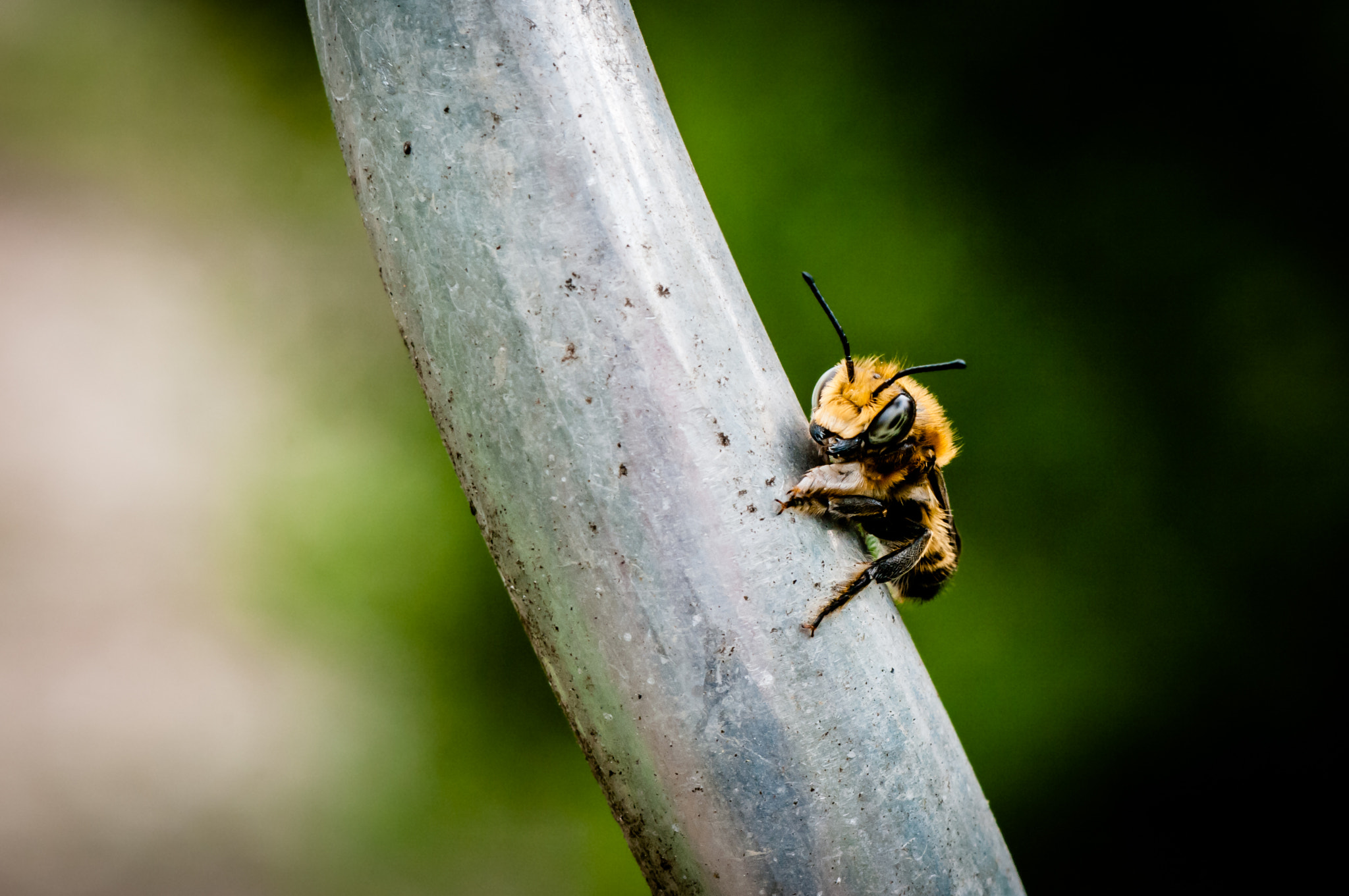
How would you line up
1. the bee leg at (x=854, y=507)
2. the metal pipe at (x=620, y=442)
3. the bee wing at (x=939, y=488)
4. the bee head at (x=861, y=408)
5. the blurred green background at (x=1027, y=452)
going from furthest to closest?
1. the blurred green background at (x=1027, y=452)
2. the bee wing at (x=939, y=488)
3. the bee head at (x=861, y=408)
4. the bee leg at (x=854, y=507)
5. the metal pipe at (x=620, y=442)

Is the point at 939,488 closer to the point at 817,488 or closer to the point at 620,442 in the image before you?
the point at 817,488

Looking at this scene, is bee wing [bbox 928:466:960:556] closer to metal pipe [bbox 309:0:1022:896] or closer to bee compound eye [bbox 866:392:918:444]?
bee compound eye [bbox 866:392:918:444]

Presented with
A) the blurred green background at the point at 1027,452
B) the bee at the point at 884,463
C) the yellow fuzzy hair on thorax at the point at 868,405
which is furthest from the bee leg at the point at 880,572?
the blurred green background at the point at 1027,452

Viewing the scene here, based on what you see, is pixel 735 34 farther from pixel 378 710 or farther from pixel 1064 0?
pixel 378 710

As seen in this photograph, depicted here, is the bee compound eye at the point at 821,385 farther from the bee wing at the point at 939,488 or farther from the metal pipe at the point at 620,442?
the metal pipe at the point at 620,442

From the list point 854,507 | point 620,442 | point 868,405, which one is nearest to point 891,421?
point 868,405

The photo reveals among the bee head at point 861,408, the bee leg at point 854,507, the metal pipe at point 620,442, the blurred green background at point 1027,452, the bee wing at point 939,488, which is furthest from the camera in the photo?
the blurred green background at point 1027,452

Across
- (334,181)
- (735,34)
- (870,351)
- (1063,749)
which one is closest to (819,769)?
(870,351)
